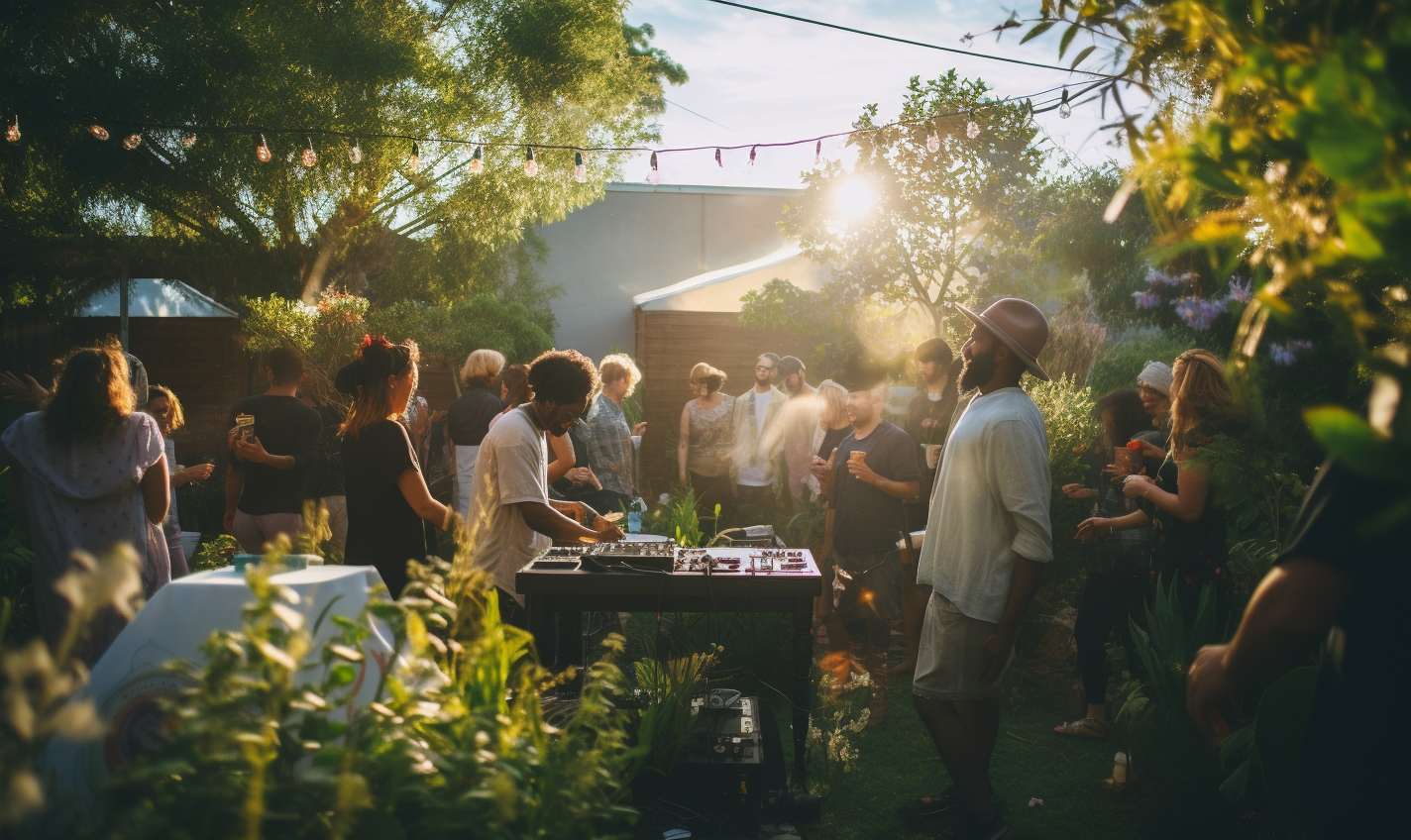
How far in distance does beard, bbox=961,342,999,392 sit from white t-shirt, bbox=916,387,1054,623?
0.30ft

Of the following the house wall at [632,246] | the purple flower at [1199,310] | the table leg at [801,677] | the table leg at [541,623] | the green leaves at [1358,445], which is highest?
the house wall at [632,246]

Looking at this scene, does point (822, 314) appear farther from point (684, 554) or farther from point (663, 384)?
point (684, 554)

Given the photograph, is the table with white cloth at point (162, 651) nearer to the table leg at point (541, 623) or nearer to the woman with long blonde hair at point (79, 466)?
the table leg at point (541, 623)

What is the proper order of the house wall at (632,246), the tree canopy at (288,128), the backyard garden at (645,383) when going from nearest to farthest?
the backyard garden at (645,383) < the tree canopy at (288,128) < the house wall at (632,246)

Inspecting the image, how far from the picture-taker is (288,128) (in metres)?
9.68

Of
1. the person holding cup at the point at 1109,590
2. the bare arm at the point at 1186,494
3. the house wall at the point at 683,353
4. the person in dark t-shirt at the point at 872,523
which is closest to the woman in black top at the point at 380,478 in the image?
the person in dark t-shirt at the point at 872,523

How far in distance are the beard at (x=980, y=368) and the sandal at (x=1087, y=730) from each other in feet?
7.24

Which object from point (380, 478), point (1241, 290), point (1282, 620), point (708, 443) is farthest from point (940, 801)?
point (708, 443)

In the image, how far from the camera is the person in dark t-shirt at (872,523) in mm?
4652

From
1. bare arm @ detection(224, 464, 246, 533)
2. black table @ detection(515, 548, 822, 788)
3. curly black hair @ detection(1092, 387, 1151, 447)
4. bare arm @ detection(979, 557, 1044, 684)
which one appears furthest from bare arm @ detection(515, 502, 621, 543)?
curly black hair @ detection(1092, 387, 1151, 447)

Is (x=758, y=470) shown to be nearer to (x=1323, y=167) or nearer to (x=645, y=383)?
(x=645, y=383)

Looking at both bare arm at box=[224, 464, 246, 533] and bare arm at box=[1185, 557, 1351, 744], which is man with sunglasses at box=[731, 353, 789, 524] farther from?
bare arm at box=[1185, 557, 1351, 744]

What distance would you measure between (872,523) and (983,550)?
1.83 metres

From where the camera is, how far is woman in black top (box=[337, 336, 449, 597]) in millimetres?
3250
